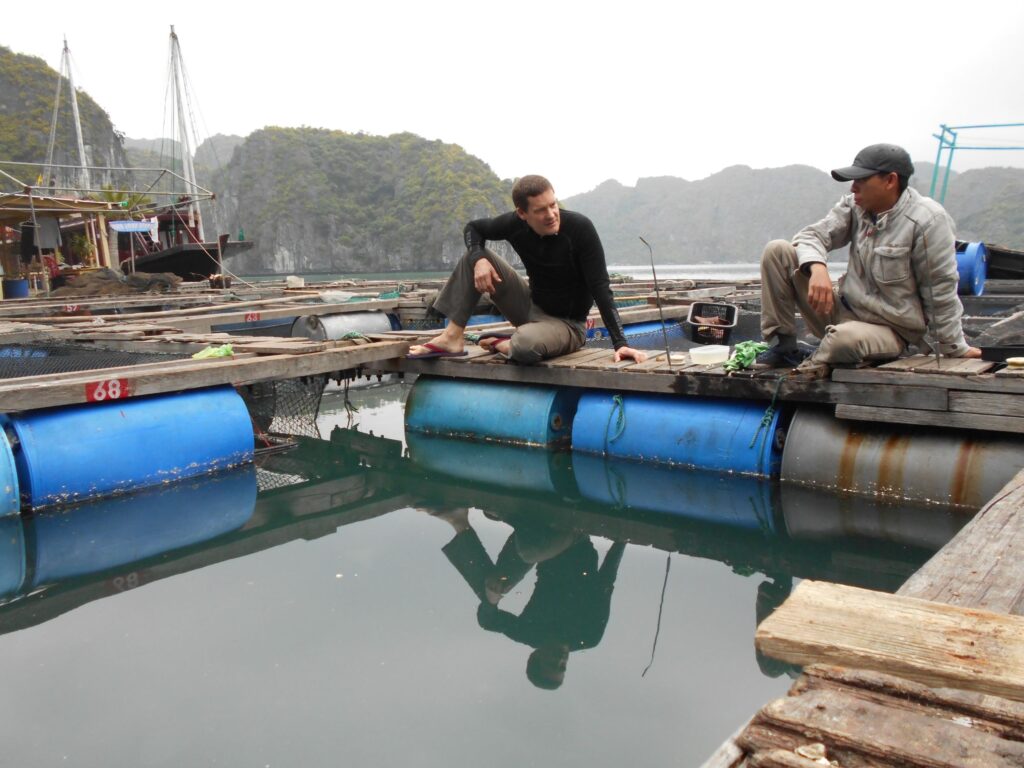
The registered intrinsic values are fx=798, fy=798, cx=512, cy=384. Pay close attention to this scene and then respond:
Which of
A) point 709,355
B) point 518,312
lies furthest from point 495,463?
point 709,355

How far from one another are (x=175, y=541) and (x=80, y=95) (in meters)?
91.6

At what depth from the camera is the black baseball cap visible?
164 inches

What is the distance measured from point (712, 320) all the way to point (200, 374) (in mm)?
3863

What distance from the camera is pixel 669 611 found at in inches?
134

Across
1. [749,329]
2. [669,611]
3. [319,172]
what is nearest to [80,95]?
[319,172]

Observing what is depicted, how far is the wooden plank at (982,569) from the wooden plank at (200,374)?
454 cm

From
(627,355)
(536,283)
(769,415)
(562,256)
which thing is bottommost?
(769,415)

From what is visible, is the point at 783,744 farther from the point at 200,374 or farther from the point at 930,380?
the point at 200,374

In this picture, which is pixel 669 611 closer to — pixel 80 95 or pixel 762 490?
pixel 762 490

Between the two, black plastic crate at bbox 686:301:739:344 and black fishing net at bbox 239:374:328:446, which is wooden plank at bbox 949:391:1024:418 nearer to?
black plastic crate at bbox 686:301:739:344

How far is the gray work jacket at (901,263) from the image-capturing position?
4.28 meters

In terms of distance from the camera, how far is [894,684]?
158 centimetres

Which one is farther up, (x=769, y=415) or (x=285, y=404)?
(x=769, y=415)

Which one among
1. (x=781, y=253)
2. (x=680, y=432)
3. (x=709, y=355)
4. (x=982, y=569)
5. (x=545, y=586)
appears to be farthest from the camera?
(x=709, y=355)
